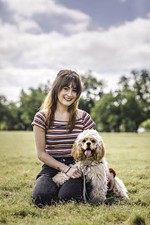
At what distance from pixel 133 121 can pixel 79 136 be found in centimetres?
6811

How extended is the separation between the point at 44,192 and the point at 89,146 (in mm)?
1072

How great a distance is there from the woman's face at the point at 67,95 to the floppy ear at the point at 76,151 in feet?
2.72

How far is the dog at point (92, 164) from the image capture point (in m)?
6.03

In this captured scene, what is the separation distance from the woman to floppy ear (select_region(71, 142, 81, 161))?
0.77 ft

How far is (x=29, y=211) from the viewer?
18.6 feet

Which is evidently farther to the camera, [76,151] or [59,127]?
[59,127]

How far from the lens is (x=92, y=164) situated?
6.26m

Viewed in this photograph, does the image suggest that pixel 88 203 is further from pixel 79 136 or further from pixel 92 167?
pixel 79 136

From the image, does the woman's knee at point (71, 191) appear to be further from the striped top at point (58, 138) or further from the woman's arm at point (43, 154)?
the striped top at point (58, 138)

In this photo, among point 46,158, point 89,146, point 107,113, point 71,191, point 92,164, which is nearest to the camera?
point 89,146

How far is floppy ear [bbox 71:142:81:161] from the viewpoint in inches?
238

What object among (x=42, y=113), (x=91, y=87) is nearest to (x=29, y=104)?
(x=91, y=87)

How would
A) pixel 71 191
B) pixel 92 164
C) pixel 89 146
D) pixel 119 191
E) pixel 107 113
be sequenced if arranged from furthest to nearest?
pixel 107 113 → pixel 119 191 → pixel 92 164 → pixel 71 191 → pixel 89 146

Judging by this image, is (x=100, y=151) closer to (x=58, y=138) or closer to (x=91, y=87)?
(x=58, y=138)
